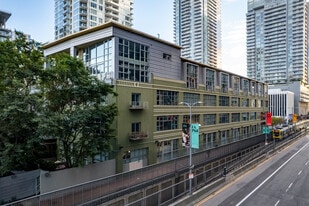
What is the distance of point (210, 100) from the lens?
48219 mm

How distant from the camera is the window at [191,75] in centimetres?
4125

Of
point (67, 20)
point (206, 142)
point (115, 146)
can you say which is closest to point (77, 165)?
point (115, 146)

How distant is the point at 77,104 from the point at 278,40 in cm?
16863

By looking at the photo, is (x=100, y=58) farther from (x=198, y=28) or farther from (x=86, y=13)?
(x=198, y=28)

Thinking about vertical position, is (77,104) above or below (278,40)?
below

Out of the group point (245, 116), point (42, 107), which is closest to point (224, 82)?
point (245, 116)

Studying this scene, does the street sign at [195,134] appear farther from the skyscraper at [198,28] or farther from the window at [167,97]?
the skyscraper at [198,28]

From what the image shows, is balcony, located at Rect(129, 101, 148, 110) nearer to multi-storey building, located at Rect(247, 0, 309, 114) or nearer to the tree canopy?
the tree canopy

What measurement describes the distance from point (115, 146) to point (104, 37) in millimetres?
13791

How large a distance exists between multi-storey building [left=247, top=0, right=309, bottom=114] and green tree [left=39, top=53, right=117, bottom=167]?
477 feet

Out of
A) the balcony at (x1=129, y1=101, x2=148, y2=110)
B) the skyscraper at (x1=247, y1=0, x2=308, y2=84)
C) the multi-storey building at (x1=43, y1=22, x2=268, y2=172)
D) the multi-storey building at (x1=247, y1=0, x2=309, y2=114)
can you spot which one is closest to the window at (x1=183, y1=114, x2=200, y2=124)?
the multi-storey building at (x1=43, y1=22, x2=268, y2=172)

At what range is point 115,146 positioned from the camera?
1097 inches

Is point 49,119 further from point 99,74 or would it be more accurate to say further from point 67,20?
point 67,20

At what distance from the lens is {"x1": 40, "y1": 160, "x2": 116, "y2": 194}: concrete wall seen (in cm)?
2098
